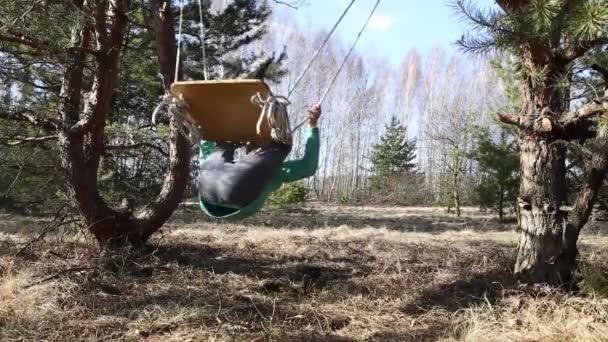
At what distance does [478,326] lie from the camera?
3.47 meters

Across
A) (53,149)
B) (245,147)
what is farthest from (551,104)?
(53,149)

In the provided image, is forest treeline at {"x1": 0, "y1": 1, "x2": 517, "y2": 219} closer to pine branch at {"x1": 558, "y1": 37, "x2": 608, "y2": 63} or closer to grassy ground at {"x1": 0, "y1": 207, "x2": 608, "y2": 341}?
pine branch at {"x1": 558, "y1": 37, "x2": 608, "y2": 63}

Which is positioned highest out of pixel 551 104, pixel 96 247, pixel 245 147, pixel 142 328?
pixel 551 104

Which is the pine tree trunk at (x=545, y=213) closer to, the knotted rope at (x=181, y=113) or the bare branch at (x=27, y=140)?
the knotted rope at (x=181, y=113)

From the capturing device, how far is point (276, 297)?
4.26 metres

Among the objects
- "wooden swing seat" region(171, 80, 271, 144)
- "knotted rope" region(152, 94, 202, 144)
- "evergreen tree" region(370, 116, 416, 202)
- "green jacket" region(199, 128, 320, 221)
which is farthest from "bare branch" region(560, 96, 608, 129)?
"evergreen tree" region(370, 116, 416, 202)

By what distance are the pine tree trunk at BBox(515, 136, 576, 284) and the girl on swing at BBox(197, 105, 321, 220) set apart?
1990mm

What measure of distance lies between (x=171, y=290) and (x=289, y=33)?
17.4 m

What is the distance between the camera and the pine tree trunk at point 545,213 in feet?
13.4

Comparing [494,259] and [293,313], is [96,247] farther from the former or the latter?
[494,259]

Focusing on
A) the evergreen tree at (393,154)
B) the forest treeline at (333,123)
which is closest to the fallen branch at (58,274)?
the forest treeline at (333,123)

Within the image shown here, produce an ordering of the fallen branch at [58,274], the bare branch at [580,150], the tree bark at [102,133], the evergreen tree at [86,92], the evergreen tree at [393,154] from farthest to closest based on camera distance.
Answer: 1. the evergreen tree at [393,154]
2. the tree bark at [102,133]
3. the evergreen tree at [86,92]
4. the fallen branch at [58,274]
5. the bare branch at [580,150]

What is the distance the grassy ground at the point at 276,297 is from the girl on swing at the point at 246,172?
97 centimetres

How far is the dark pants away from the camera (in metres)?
2.67
